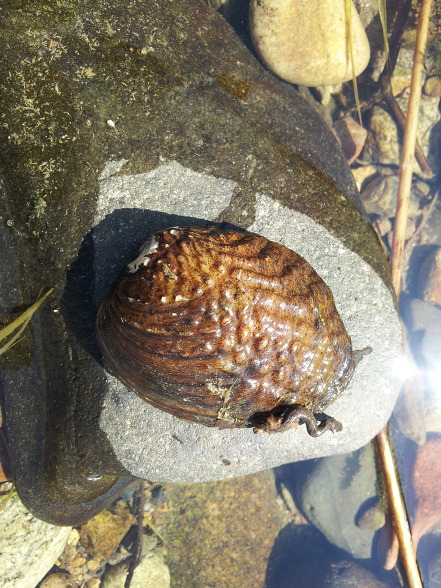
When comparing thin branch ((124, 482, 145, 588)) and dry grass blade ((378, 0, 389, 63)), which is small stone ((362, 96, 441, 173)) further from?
thin branch ((124, 482, 145, 588))

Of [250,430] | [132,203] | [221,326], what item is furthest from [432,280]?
[221,326]

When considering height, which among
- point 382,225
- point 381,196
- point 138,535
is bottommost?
point 138,535

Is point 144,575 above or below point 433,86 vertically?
below

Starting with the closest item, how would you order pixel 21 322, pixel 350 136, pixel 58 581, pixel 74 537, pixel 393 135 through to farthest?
pixel 21 322 < pixel 58 581 < pixel 74 537 < pixel 350 136 < pixel 393 135

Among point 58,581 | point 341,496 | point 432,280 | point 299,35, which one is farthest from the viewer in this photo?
point 432,280

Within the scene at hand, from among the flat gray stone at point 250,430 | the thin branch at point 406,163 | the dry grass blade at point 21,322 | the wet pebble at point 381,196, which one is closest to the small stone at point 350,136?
the wet pebble at point 381,196

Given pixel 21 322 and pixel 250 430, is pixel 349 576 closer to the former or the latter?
pixel 250 430

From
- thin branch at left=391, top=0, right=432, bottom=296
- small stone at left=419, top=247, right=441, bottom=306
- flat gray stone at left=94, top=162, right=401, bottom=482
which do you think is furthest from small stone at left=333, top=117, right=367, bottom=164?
flat gray stone at left=94, top=162, right=401, bottom=482

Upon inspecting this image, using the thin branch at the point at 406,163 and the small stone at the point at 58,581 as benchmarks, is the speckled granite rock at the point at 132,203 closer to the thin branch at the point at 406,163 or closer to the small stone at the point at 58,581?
the thin branch at the point at 406,163

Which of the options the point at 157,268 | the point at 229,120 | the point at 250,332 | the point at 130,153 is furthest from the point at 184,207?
the point at 250,332
